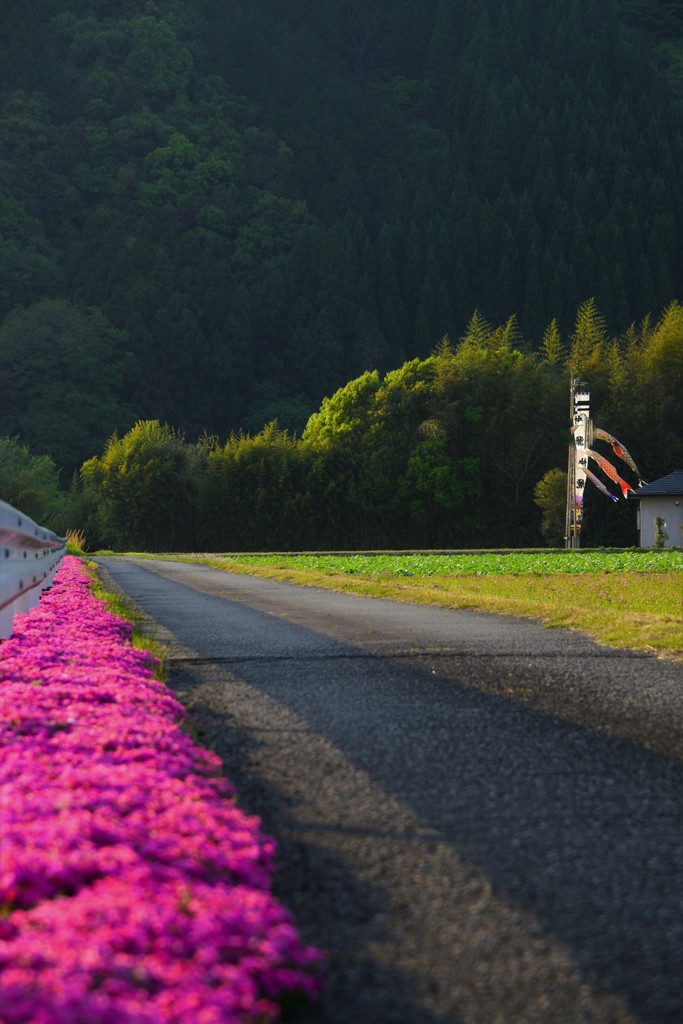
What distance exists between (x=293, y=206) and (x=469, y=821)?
12008 cm

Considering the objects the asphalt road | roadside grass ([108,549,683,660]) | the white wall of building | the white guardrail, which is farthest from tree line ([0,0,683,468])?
the asphalt road

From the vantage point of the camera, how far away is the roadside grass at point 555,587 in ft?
28.5

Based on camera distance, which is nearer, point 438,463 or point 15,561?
point 15,561

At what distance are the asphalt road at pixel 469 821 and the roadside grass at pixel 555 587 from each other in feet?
5.90

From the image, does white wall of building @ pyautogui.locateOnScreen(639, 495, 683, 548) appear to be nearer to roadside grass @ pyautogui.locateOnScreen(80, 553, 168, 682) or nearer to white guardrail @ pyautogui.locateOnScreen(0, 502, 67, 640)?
roadside grass @ pyautogui.locateOnScreen(80, 553, 168, 682)

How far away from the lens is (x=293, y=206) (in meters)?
118

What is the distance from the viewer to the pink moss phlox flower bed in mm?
1758

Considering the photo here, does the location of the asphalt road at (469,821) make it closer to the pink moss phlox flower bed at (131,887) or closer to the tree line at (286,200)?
the pink moss phlox flower bed at (131,887)

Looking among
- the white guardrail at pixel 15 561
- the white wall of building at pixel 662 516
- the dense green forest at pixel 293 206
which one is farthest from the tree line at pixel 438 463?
the white guardrail at pixel 15 561

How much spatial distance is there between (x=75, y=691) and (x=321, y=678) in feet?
5.59

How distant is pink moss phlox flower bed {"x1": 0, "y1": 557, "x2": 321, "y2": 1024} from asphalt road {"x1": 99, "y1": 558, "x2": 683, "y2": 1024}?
134mm

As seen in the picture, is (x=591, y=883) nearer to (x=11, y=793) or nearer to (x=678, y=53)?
(x=11, y=793)

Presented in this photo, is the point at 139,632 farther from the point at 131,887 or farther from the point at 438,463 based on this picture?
the point at 438,463

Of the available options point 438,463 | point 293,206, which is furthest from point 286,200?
point 438,463
